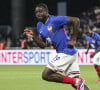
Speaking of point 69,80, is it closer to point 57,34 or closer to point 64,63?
point 64,63

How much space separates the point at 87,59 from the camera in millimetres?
24469

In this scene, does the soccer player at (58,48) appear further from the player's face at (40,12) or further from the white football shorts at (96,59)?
the white football shorts at (96,59)

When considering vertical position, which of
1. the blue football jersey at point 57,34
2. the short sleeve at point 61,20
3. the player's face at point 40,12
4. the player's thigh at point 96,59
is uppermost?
the player's face at point 40,12

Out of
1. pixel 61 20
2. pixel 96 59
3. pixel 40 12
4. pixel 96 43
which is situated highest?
pixel 40 12

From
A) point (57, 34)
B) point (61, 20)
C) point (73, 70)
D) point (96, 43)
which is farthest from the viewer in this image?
point (96, 43)

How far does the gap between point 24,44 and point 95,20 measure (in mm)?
4505

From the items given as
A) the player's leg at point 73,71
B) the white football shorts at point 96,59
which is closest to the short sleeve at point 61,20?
the player's leg at point 73,71

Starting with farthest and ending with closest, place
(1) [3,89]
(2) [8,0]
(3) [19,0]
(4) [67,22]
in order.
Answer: (2) [8,0], (3) [19,0], (1) [3,89], (4) [67,22]

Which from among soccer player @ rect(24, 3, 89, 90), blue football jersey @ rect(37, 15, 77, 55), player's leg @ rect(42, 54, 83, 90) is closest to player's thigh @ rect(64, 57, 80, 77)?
soccer player @ rect(24, 3, 89, 90)

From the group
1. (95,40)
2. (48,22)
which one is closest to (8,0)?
(95,40)

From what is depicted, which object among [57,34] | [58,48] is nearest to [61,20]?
[57,34]

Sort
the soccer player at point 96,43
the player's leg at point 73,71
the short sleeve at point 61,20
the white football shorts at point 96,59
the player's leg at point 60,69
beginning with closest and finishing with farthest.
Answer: the short sleeve at point 61,20 → the player's leg at point 60,69 → the player's leg at point 73,71 → the white football shorts at point 96,59 → the soccer player at point 96,43

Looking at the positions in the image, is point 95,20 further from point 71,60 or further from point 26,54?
point 71,60

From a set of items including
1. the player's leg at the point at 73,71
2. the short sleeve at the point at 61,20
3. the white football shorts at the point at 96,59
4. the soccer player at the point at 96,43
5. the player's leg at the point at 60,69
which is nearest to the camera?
the short sleeve at the point at 61,20
